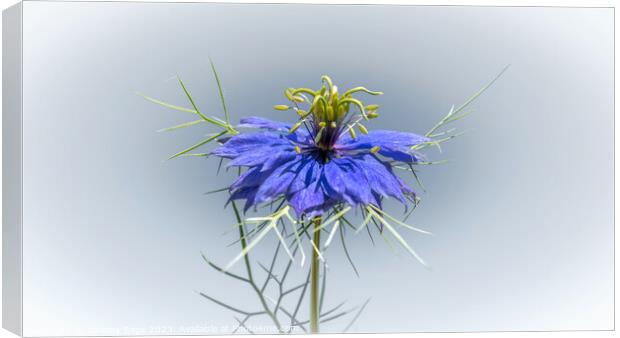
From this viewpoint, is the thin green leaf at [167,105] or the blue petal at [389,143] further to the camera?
the thin green leaf at [167,105]

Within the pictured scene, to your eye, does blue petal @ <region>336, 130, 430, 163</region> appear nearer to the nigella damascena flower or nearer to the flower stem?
the nigella damascena flower

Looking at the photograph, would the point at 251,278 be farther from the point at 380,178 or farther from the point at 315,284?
the point at 380,178

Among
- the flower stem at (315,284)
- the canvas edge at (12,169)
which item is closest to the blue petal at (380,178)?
the flower stem at (315,284)

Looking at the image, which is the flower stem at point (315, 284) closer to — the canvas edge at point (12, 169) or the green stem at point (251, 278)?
the green stem at point (251, 278)

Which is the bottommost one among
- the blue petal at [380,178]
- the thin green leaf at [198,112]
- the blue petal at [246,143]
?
the blue petal at [380,178]

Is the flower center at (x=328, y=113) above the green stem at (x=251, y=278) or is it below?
above

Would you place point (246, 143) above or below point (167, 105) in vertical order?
below

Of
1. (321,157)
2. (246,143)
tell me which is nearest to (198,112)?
(246,143)

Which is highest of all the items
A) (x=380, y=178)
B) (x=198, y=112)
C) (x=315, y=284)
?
(x=198, y=112)
